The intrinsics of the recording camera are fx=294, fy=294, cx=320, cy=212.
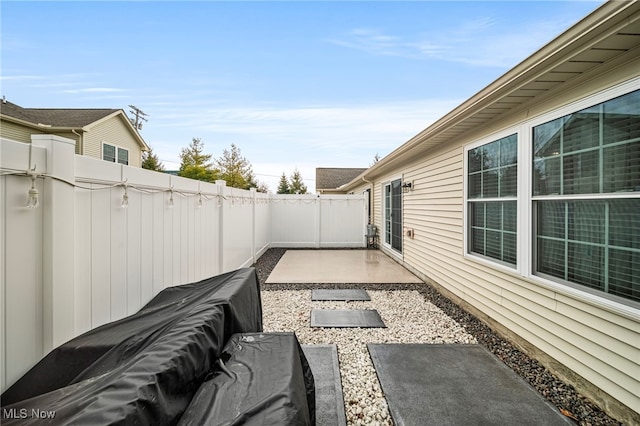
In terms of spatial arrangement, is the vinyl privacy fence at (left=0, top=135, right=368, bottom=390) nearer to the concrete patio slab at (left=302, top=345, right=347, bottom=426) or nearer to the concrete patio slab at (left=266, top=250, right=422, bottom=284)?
the concrete patio slab at (left=302, top=345, right=347, bottom=426)

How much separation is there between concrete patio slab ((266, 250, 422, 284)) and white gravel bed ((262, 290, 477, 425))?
31.5 inches

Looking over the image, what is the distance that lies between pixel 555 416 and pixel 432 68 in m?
8.67

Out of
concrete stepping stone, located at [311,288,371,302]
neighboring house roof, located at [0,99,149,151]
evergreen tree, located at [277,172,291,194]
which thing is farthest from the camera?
evergreen tree, located at [277,172,291,194]

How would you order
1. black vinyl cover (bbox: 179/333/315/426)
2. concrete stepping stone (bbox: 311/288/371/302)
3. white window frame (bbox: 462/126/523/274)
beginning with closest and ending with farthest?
black vinyl cover (bbox: 179/333/315/426) → white window frame (bbox: 462/126/523/274) → concrete stepping stone (bbox: 311/288/371/302)

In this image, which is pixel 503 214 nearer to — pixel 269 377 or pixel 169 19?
pixel 269 377

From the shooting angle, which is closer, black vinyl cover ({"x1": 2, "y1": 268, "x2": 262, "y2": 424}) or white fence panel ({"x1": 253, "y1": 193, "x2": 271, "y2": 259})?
black vinyl cover ({"x1": 2, "y1": 268, "x2": 262, "y2": 424})

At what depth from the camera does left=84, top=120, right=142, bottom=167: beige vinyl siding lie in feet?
38.9

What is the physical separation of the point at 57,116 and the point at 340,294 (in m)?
14.4

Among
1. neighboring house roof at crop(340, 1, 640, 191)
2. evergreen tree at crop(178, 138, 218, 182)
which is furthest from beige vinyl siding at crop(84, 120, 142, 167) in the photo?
neighboring house roof at crop(340, 1, 640, 191)

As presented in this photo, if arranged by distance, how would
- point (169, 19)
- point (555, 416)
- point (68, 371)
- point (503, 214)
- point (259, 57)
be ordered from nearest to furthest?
point (68, 371), point (555, 416), point (503, 214), point (169, 19), point (259, 57)

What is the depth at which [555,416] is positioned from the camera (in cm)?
209

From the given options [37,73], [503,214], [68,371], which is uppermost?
[37,73]

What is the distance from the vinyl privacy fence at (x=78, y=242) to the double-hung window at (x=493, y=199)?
383 cm

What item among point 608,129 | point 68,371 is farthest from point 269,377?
point 608,129
